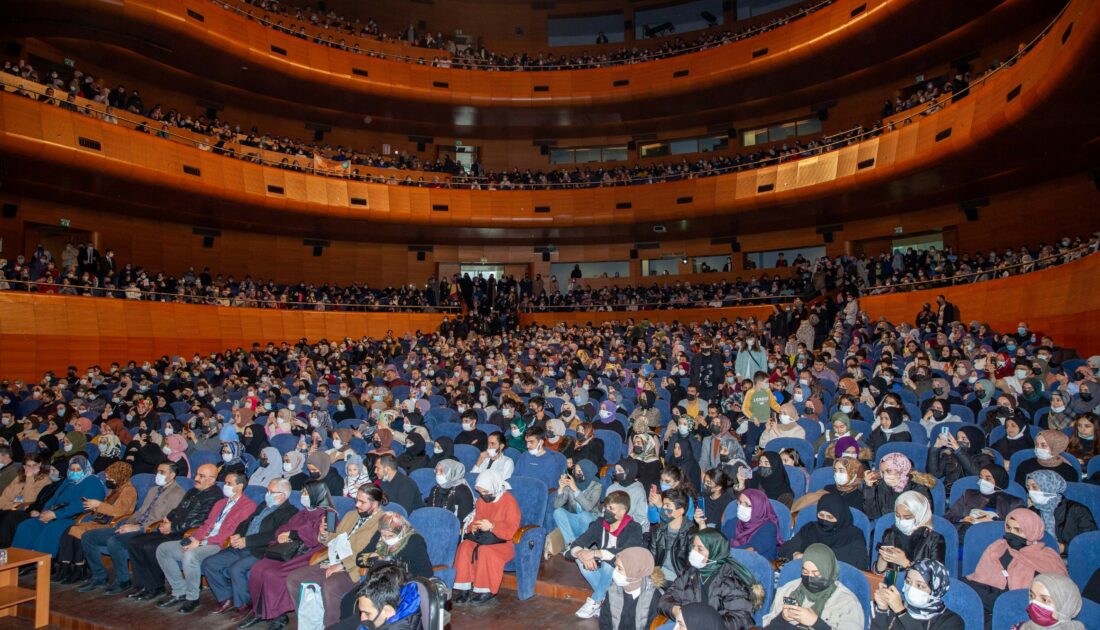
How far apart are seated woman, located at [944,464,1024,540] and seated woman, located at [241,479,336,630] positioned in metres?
4.39

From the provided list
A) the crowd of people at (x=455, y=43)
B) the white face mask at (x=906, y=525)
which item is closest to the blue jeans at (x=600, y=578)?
the white face mask at (x=906, y=525)

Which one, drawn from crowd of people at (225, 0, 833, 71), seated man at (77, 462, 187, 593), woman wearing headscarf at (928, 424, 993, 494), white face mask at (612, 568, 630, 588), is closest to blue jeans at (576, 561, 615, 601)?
white face mask at (612, 568, 630, 588)

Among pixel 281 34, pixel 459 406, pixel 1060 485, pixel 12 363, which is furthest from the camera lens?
pixel 281 34

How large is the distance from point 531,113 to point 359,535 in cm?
2112

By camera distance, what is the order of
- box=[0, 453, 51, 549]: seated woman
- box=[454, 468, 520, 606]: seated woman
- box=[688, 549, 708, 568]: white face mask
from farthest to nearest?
box=[0, 453, 51, 549]: seated woman → box=[454, 468, 520, 606]: seated woman → box=[688, 549, 708, 568]: white face mask

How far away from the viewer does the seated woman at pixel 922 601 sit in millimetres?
3321

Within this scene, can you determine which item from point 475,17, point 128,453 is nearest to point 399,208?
point 475,17

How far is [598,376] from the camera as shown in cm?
1120

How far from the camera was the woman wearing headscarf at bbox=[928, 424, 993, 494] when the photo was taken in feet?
17.2

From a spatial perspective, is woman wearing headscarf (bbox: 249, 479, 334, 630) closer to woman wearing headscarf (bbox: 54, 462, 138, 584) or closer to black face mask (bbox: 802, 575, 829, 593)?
woman wearing headscarf (bbox: 54, 462, 138, 584)

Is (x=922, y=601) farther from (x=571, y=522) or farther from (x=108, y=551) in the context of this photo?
(x=108, y=551)

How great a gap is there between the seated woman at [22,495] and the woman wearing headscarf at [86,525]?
0.60 m

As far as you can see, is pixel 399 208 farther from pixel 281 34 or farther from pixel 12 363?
pixel 12 363

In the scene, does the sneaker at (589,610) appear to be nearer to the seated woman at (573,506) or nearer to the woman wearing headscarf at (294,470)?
the seated woman at (573,506)
